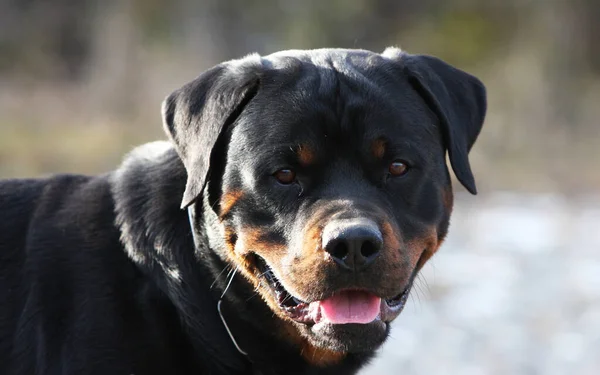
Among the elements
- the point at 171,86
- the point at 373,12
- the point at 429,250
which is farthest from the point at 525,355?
the point at 373,12

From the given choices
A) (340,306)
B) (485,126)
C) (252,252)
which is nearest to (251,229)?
(252,252)

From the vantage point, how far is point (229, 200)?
9.98ft

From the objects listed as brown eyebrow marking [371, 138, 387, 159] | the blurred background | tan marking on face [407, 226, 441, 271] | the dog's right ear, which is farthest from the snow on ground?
the dog's right ear

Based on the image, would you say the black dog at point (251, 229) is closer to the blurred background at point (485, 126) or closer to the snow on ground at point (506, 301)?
the snow on ground at point (506, 301)

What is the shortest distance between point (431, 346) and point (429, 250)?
8.68 ft

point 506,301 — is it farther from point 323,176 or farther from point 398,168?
point 323,176

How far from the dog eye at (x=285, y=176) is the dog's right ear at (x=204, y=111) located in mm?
218

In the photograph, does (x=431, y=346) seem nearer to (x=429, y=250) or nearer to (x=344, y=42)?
(x=429, y=250)

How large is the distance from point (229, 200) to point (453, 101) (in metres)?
0.84

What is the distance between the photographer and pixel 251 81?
3.08m

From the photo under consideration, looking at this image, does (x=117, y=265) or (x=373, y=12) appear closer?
(x=117, y=265)

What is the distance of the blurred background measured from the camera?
5965 millimetres

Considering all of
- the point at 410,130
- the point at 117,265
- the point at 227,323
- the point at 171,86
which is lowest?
the point at 171,86

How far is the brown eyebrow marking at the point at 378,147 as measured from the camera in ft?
9.78
